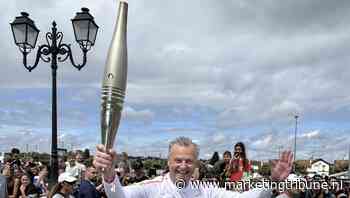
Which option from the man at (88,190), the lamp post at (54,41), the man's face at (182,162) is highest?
the lamp post at (54,41)

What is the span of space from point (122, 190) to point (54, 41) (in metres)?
7.76

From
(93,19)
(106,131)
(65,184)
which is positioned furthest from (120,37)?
(93,19)

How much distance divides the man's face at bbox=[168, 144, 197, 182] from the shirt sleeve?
8.4 inches

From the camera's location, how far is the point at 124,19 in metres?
2.55

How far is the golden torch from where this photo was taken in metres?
2.51

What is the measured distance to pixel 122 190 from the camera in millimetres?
3100

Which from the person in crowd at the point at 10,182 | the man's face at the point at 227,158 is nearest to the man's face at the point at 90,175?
the person in crowd at the point at 10,182

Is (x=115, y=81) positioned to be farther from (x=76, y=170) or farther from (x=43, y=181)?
(x=43, y=181)

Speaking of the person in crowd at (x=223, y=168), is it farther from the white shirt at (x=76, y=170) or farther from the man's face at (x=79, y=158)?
the man's face at (x=79, y=158)

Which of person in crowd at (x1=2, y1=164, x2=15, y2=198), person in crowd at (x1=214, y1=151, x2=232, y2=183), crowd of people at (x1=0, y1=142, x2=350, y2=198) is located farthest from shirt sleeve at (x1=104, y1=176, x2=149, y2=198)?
person in crowd at (x1=2, y1=164, x2=15, y2=198)

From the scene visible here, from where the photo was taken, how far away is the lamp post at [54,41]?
9844 millimetres

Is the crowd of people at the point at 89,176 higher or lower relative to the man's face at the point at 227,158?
lower

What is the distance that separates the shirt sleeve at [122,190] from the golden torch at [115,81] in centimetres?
46

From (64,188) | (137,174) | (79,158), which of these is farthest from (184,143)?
(137,174)
